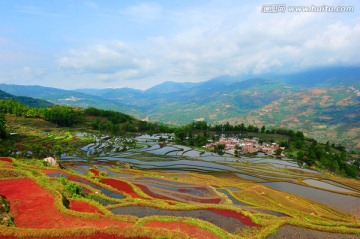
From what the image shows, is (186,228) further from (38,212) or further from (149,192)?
(149,192)

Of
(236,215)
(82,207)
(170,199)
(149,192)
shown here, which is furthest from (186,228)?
(149,192)

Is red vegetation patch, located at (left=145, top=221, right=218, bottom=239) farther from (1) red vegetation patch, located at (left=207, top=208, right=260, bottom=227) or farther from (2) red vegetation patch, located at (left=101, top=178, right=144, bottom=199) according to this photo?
(2) red vegetation patch, located at (left=101, top=178, right=144, bottom=199)

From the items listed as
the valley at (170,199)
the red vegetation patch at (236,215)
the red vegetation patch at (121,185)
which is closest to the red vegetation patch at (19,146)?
the valley at (170,199)

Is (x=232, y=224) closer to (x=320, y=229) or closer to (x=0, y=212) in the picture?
(x=320, y=229)

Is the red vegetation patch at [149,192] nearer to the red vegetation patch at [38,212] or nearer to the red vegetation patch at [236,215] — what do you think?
the red vegetation patch at [236,215]

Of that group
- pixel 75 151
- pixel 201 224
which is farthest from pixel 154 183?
pixel 75 151
